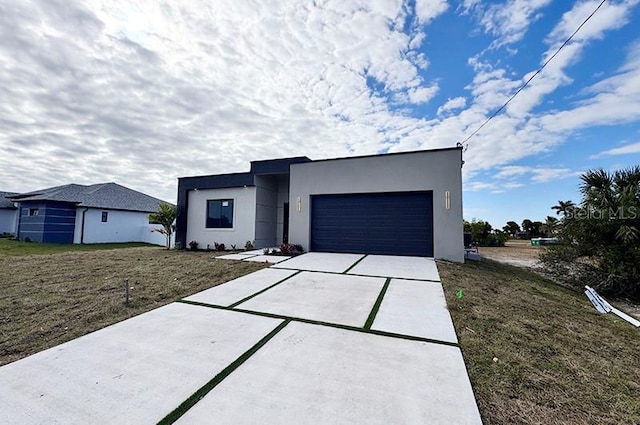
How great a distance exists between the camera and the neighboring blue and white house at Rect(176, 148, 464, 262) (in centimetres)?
875

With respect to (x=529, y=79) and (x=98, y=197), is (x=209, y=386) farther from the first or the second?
(x=98, y=197)

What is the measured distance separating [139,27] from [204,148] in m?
8.59

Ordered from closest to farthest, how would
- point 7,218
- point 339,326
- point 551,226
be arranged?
point 339,326 → point 551,226 → point 7,218

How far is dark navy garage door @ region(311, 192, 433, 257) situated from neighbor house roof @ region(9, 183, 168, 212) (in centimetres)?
1869

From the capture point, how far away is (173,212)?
13133 mm

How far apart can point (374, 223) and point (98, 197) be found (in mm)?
22461

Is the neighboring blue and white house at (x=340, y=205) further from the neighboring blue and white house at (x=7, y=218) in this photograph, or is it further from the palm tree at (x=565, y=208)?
the neighboring blue and white house at (x=7, y=218)

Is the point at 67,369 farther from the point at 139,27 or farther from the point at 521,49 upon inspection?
the point at 521,49

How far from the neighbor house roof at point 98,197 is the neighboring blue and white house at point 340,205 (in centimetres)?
1184

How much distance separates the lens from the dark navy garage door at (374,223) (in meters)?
9.09

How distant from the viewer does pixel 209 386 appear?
2262 mm

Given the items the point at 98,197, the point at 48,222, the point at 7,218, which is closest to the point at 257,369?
the point at 48,222

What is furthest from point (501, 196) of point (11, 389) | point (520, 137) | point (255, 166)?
point (11, 389)

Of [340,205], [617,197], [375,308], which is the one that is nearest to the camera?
[375,308]
